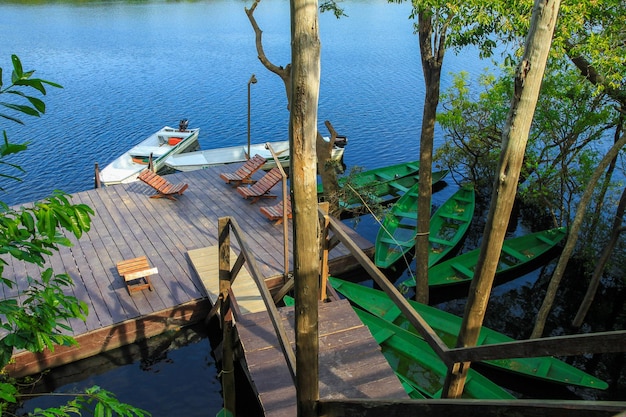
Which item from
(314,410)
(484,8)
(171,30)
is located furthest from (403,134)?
(171,30)

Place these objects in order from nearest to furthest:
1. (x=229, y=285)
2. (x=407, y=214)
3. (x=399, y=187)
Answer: (x=229, y=285)
(x=407, y=214)
(x=399, y=187)

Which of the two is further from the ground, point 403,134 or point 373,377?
point 373,377

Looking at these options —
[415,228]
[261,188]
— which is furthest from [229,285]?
[415,228]

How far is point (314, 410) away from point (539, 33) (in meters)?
3.52

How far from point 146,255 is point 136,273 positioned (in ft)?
5.52

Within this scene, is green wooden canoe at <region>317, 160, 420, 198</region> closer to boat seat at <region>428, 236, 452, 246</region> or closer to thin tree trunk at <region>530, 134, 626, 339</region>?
boat seat at <region>428, 236, 452, 246</region>

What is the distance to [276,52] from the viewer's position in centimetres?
3772

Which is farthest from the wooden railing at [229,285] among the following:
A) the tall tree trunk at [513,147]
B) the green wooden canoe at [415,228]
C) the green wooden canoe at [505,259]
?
the green wooden canoe at [415,228]

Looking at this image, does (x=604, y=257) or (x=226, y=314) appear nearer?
(x=226, y=314)

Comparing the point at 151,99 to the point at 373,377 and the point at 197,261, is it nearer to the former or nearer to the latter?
the point at 197,261

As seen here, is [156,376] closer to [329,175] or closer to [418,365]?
[418,365]

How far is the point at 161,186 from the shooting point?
1379cm

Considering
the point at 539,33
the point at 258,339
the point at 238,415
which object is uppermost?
the point at 539,33

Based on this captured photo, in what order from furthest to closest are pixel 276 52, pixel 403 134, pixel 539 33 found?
pixel 276 52, pixel 403 134, pixel 539 33
